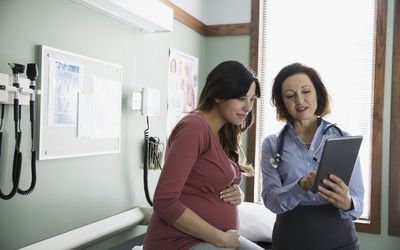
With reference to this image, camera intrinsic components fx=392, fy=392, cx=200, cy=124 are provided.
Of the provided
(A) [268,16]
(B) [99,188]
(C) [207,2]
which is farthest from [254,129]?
(B) [99,188]

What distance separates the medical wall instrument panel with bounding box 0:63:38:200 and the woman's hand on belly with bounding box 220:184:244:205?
0.77m

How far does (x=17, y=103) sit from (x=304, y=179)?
3.47 ft

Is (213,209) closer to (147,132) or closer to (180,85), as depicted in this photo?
(147,132)

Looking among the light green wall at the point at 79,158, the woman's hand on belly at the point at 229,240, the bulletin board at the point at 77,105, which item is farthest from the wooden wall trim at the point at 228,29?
the woman's hand on belly at the point at 229,240

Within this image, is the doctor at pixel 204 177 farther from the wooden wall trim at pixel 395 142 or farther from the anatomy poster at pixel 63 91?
the wooden wall trim at pixel 395 142

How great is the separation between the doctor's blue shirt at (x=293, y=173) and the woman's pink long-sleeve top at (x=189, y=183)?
21 centimetres

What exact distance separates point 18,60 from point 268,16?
7.67ft

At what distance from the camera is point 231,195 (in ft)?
4.45

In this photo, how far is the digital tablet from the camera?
1226 mm

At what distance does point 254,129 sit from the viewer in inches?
131

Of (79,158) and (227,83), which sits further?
(79,158)

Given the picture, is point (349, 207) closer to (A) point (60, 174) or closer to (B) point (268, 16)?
(A) point (60, 174)

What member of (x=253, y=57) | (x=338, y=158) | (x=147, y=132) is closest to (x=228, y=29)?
(x=253, y=57)

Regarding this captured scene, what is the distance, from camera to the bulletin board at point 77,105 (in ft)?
5.47
